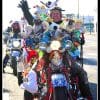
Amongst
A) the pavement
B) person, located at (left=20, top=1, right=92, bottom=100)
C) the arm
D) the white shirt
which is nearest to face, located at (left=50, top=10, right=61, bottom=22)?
person, located at (left=20, top=1, right=92, bottom=100)

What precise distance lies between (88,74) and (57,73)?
0.29 meters

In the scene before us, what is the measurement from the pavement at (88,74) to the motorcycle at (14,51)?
0.05m

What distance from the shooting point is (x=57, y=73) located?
148 inches

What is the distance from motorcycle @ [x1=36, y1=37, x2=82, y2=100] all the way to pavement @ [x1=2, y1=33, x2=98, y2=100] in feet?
0.52

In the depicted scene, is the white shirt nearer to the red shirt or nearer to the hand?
the red shirt

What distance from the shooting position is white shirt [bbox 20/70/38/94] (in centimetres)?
376

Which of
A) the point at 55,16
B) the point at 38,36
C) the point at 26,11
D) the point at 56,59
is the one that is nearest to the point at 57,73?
the point at 56,59

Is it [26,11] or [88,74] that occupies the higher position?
[26,11]

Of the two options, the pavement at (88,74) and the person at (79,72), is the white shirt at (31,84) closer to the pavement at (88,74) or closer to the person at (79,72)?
the pavement at (88,74)

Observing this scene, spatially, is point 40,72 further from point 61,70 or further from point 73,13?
point 73,13

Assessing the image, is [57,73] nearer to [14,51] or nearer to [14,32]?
[14,51]

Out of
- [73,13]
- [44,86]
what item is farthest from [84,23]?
[44,86]

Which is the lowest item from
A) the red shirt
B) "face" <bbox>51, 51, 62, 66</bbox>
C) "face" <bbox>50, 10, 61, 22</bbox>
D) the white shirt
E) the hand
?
the white shirt

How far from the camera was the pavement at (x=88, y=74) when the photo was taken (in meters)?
3.71
